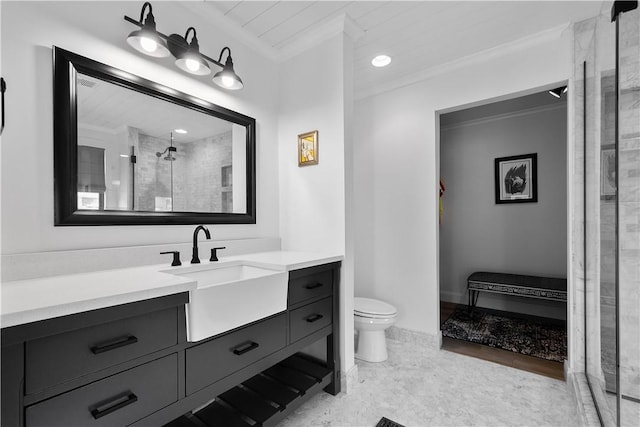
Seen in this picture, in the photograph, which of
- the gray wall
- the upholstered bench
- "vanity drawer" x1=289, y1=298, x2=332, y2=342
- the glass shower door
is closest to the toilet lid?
"vanity drawer" x1=289, y1=298, x2=332, y2=342

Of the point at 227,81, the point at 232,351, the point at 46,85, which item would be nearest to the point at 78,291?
the point at 232,351

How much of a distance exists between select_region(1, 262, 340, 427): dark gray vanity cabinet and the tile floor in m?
0.30

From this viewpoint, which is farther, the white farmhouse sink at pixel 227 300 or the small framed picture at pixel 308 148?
the small framed picture at pixel 308 148

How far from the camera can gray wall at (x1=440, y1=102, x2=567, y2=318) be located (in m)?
3.45

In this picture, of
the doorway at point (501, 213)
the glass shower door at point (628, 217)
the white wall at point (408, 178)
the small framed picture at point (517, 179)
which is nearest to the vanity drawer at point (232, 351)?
the glass shower door at point (628, 217)

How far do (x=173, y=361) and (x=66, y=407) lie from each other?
1.03ft

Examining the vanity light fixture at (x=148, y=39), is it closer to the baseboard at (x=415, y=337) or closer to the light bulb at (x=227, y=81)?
the light bulb at (x=227, y=81)

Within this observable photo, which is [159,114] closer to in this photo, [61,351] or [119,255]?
[119,255]

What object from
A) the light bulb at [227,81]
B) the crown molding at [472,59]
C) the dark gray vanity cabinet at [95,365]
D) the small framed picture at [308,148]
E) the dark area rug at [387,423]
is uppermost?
the crown molding at [472,59]

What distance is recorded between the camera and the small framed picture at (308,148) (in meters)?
2.21

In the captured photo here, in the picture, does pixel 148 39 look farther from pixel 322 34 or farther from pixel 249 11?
pixel 322 34

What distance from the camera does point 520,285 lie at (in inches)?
124

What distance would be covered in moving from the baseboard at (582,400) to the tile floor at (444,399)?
8 cm

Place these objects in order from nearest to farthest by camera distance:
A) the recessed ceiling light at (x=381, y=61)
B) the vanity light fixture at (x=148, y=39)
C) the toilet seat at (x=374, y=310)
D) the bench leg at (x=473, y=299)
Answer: the vanity light fixture at (x=148, y=39) → the toilet seat at (x=374, y=310) → the recessed ceiling light at (x=381, y=61) → the bench leg at (x=473, y=299)
